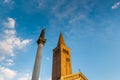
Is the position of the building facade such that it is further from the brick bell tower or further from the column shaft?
the column shaft

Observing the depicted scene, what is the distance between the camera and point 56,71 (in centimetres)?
3259

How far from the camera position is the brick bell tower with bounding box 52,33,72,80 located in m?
31.9

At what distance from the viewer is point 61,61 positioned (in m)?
33.2

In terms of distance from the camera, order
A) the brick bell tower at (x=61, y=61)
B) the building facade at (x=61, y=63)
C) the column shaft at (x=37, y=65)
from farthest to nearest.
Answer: the brick bell tower at (x=61, y=61) → the building facade at (x=61, y=63) → the column shaft at (x=37, y=65)

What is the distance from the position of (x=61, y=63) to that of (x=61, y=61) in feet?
1.79

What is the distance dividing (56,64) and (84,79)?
24.6ft

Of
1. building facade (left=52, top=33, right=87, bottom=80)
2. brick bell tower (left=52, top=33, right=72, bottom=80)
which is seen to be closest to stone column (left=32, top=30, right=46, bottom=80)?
building facade (left=52, top=33, right=87, bottom=80)

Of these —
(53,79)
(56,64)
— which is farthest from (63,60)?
(53,79)

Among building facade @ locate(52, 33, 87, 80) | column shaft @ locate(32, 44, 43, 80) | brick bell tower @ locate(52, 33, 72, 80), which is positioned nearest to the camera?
column shaft @ locate(32, 44, 43, 80)

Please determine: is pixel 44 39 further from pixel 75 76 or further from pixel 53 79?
pixel 53 79

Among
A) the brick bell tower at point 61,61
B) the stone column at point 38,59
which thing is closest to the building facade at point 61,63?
the brick bell tower at point 61,61

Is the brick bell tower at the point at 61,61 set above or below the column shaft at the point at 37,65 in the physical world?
above

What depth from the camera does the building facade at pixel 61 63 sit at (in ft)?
102

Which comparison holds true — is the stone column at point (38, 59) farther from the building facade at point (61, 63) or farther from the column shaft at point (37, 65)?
the building facade at point (61, 63)
